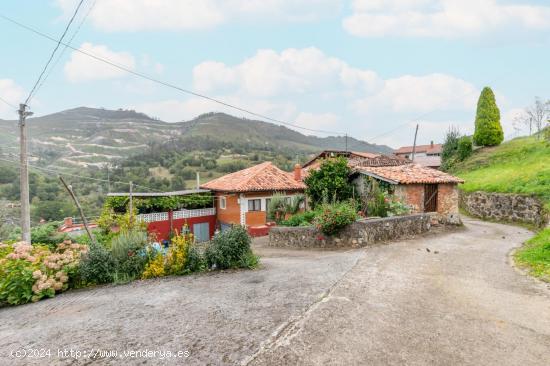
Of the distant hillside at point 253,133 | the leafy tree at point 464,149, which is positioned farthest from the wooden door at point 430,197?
the distant hillside at point 253,133

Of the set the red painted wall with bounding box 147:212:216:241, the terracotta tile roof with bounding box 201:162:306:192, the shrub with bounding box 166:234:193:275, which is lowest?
the red painted wall with bounding box 147:212:216:241

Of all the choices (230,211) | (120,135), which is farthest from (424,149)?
(120,135)

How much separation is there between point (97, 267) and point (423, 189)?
1525 centimetres

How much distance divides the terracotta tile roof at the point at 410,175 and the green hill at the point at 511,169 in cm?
472

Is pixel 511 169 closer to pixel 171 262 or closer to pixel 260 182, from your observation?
pixel 260 182

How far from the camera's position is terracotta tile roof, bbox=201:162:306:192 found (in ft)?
83.0

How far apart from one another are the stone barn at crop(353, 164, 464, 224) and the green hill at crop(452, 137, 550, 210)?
4.40 m

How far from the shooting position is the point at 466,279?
7832 mm

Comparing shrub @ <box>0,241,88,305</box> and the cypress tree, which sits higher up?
the cypress tree

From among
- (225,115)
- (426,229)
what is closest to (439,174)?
(426,229)

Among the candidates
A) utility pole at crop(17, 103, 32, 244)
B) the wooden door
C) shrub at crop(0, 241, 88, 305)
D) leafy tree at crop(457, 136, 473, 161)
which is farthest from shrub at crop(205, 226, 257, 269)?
leafy tree at crop(457, 136, 473, 161)

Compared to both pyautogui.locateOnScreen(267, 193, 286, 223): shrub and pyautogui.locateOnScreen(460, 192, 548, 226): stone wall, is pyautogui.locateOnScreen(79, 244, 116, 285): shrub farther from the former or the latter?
pyautogui.locateOnScreen(460, 192, 548, 226): stone wall

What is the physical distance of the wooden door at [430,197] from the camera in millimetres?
17016

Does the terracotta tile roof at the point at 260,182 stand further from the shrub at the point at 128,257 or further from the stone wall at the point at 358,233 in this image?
the shrub at the point at 128,257
